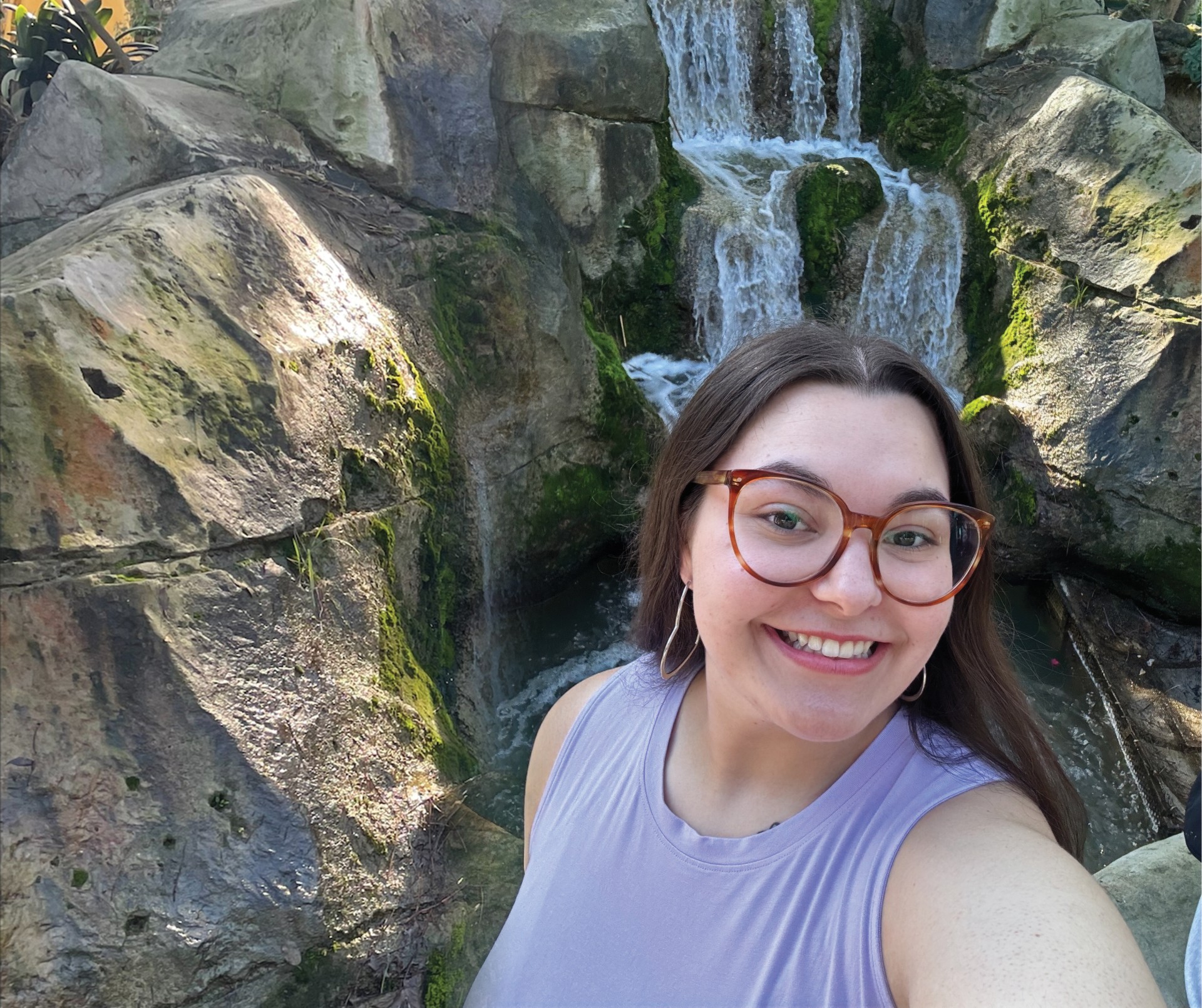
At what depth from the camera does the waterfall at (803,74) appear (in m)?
7.77

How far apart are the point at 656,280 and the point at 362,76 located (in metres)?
2.74

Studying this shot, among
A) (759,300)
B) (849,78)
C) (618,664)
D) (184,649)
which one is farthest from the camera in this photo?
(849,78)

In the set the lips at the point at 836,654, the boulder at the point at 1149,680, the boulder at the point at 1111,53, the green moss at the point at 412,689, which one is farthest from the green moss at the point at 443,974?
the boulder at the point at 1111,53

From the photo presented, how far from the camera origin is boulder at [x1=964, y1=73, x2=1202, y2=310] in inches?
216

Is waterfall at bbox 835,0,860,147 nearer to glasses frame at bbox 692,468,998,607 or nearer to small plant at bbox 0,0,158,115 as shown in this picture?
small plant at bbox 0,0,158,115

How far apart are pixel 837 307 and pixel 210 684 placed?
5971 millimetres

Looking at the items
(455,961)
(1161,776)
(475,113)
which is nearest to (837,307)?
(475,113)

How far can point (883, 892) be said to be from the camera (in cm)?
105

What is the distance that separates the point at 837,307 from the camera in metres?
7.10

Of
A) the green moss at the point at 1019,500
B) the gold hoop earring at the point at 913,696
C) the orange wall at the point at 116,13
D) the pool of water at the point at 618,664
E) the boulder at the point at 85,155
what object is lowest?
the pool of water at the point at 618,664

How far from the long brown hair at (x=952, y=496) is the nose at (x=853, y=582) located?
24cm

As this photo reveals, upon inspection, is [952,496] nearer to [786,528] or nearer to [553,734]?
[786,528]

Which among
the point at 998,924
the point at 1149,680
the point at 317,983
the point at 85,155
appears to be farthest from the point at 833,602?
the point at 1149,680

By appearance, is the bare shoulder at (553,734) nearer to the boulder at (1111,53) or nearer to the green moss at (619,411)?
the green moss at (619,411)
